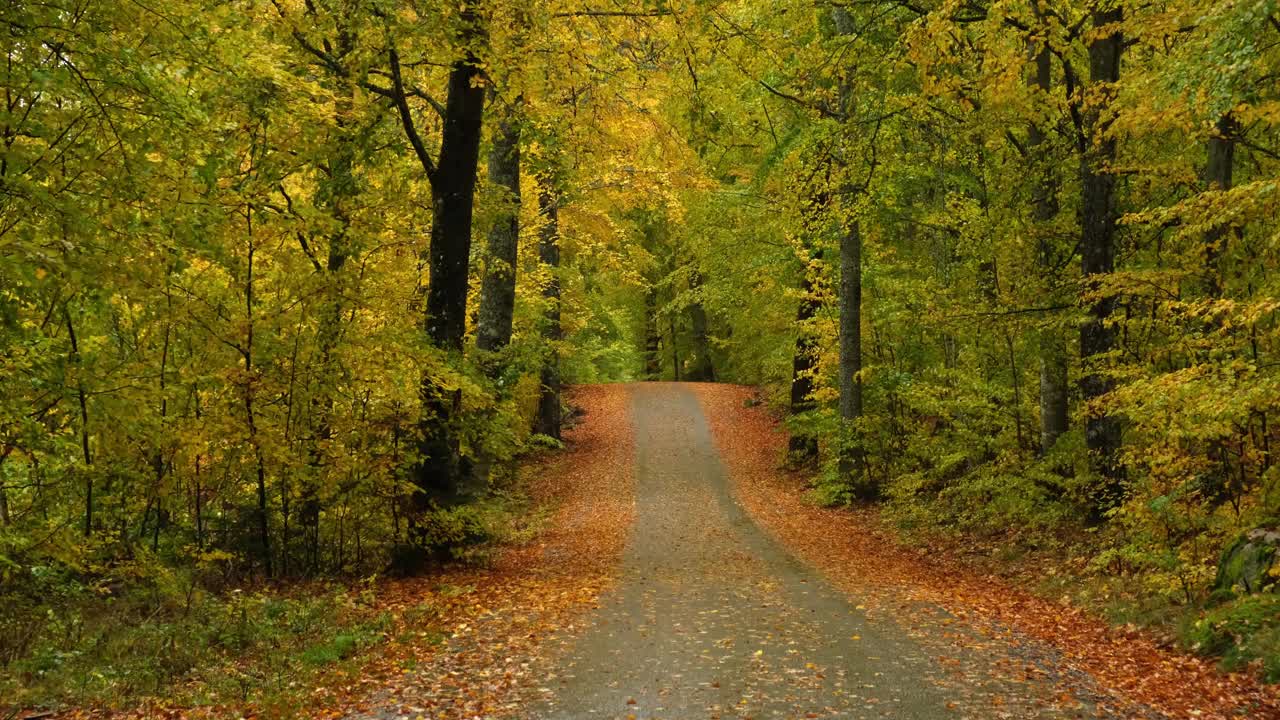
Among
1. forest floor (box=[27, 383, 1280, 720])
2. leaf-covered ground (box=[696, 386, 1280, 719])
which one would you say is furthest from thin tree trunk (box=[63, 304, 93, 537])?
leaf-covered ground (box=[696, 386, 1280, 719])

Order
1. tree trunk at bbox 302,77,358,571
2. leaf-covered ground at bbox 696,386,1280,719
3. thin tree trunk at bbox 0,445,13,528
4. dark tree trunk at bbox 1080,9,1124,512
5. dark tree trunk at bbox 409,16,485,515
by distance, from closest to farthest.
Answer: leaf-covered ground at bbox 696,386,1280,719 < thin tree trunk at bbox 0,445,13,528 < tree trunk at bbox 302,77,358,571 < dark tree trunk at bbox 409,16,485,515 < dark tree trunk at bbox 1080,9,1124,512

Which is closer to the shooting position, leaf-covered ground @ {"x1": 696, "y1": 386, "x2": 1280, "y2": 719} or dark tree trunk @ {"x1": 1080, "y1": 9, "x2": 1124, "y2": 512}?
leaf-covered ground @ {"x1": 696, "y1": 386, "x2": 1280, "y2": 719}

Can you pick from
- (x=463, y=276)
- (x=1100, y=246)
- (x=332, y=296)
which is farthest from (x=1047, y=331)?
(x=332, y=296)

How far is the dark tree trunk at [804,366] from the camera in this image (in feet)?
62.5

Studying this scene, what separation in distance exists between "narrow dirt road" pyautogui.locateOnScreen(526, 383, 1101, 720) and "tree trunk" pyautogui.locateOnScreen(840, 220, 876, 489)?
450 centimetres

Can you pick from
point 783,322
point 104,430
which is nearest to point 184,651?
point 104,430

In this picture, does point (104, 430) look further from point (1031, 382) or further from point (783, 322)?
point (783, 322)

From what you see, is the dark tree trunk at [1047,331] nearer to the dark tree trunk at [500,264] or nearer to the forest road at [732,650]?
the forest road at [732,650]

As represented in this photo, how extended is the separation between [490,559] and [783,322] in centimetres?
1238

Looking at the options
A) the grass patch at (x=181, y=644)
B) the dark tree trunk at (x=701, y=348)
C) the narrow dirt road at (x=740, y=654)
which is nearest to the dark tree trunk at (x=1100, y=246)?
the narrow dirt road at (x=740, y=654)

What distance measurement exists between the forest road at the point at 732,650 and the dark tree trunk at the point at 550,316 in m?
7.93

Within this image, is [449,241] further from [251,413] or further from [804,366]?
[804,366]

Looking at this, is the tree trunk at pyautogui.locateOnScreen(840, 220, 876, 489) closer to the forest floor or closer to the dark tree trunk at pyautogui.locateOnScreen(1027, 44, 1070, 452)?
the forest floor

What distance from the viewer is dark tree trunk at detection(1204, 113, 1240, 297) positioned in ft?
32.8
